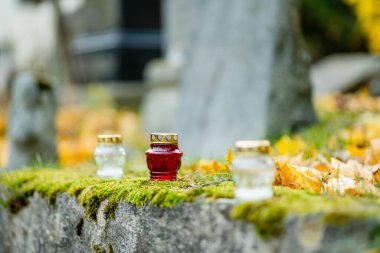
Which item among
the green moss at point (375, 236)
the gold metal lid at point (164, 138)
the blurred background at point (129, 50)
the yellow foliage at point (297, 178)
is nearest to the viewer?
the green moss at point (375, 236)

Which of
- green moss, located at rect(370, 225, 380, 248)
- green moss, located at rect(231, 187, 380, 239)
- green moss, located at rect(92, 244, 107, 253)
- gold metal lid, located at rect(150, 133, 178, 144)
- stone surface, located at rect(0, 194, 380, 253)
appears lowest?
green moss, located at rect(92, 244, 107, 253)

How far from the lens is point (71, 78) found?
1280cm

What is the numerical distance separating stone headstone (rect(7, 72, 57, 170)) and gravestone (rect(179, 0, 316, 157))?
3.97 ft

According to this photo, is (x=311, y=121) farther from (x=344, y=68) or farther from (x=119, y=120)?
(x=119, y=120)

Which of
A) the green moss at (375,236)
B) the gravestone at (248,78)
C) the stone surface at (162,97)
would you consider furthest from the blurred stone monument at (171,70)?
the green moss at (375,236)

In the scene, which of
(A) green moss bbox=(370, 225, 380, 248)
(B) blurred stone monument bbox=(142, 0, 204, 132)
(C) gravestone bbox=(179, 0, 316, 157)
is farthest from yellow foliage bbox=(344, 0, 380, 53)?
(A) green moss bbox=(370, 225, 380, 248)

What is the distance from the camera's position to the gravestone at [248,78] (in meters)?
4.98

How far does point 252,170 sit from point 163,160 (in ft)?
2.10

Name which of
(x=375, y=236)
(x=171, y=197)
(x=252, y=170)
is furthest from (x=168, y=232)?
(x=375, y=236)

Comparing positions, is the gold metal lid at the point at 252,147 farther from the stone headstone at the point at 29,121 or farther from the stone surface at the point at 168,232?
the stone headstone at the point at 29,121

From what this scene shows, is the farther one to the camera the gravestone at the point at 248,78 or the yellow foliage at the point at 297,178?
the gravestone at the point at 248,78

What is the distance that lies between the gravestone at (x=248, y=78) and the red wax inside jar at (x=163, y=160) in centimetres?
235

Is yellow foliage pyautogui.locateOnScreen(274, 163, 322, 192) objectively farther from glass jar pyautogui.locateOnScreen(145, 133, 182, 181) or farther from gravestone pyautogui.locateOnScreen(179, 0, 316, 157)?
gravestone pyautogui.locateOnScreen(179, 0, 316, 157)

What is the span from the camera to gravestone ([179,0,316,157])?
4977mm
